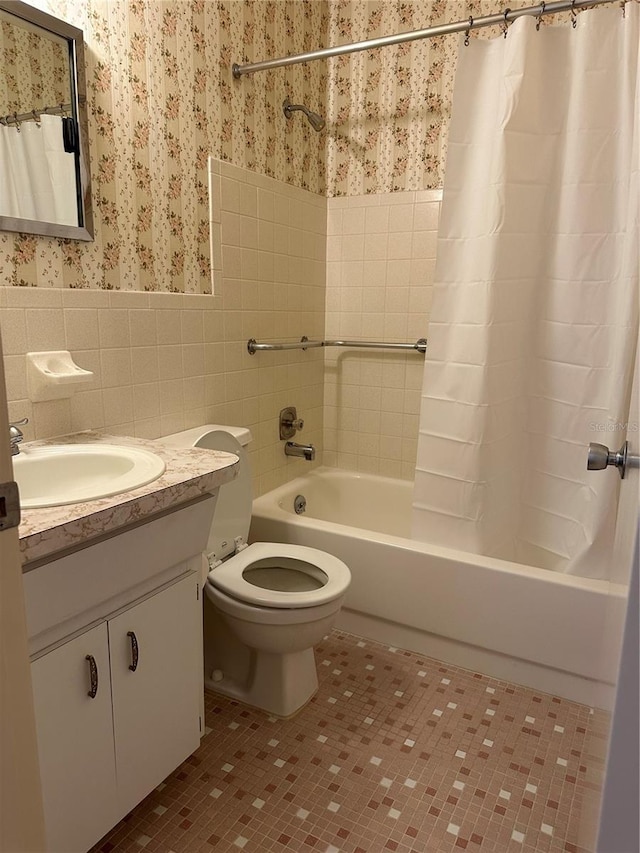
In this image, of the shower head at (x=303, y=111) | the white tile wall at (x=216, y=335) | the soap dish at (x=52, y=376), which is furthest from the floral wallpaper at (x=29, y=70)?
the shower head at (x=303, y=111)

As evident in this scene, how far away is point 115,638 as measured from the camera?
1211 mm

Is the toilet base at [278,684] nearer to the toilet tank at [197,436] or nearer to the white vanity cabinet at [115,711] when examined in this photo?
the white vanity cabinet at [115,711]

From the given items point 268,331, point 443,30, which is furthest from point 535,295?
point 268,331

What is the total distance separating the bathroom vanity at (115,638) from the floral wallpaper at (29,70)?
2.87 ft

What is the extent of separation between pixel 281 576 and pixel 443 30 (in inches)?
69.8

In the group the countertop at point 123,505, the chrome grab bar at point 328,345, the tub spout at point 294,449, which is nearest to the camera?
the countertop at point 123,505

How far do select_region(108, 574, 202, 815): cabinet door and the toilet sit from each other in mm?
238

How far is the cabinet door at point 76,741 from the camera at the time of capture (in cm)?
108

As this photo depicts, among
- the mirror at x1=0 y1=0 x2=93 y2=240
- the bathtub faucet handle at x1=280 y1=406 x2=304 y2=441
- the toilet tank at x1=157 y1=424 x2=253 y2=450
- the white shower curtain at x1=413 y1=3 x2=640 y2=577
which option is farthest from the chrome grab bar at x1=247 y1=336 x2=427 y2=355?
the mirror at x1=0 y1=0 x2=93 y2=240

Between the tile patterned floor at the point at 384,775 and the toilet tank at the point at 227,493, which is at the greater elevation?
the toilet tank at the point at 227,493

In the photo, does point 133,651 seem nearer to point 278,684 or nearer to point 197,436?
point 278,684

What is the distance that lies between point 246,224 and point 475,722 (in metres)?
1.81

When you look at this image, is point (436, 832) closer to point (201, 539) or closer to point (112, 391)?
point (201, 539)

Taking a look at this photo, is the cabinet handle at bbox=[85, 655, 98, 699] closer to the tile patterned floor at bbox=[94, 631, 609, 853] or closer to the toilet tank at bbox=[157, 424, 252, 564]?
the tile patterned floor at bbox=[94, 631, 609, 853]
